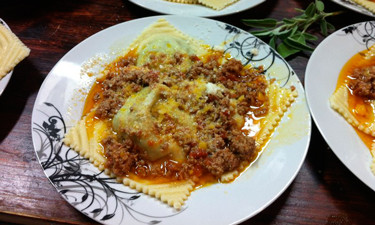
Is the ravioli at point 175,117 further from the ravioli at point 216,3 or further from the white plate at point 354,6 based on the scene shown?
the white plate at point 354,6

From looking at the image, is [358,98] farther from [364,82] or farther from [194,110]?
[194,110]

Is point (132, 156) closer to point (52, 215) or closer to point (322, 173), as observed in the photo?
point (52, 215)

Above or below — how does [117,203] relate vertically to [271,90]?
below

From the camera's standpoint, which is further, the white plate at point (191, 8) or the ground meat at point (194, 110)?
the white plate at point (191, 8)

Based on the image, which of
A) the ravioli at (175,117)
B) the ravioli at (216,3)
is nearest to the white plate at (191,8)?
the ravioli at (216,3)

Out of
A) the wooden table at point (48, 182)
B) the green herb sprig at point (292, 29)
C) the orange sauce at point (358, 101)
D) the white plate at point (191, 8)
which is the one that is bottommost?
the wooden table at point (48, 182)

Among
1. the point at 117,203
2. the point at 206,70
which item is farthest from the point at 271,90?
the point at 117,203

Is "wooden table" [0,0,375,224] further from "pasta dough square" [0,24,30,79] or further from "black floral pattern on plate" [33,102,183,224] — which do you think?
"pasta dough square" [0,24,30,79]
